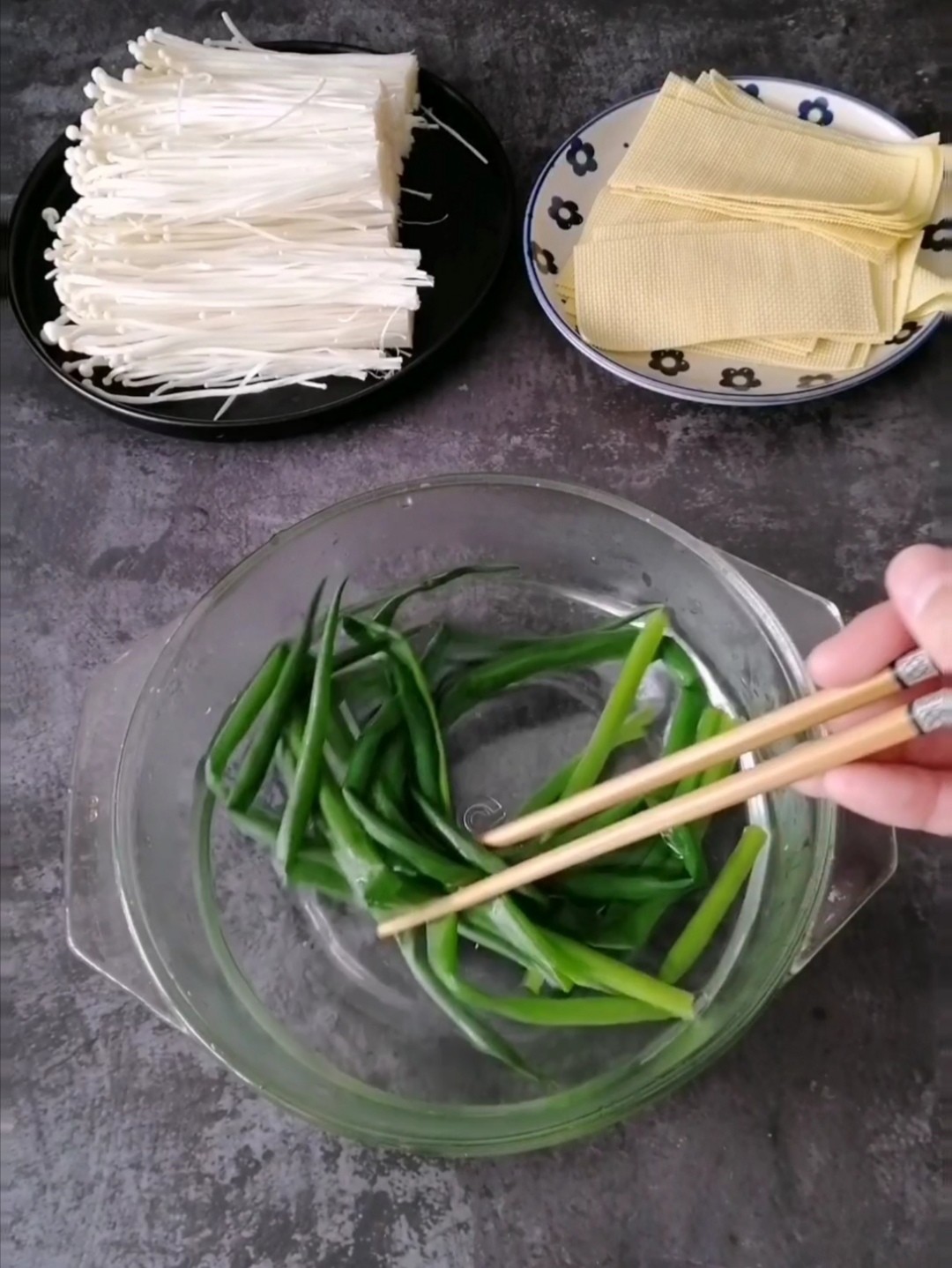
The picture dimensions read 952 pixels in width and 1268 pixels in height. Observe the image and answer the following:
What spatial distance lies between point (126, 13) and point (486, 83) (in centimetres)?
34

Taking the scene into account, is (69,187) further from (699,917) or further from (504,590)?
(699,917)

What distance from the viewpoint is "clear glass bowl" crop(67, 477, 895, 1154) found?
23.8 inches

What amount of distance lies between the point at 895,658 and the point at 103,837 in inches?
17.4

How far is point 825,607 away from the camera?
0.69 metres

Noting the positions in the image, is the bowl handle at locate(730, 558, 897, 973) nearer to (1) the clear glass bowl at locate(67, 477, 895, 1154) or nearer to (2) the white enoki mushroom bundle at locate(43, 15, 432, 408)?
(1) the clear glass bowl at locate(67, 477, 895, 1154)

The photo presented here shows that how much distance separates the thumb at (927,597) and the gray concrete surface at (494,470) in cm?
22

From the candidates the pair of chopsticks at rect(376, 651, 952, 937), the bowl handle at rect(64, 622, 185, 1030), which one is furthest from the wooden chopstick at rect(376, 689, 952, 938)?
the bowl handle at rect(64, 622, 185, 1030)

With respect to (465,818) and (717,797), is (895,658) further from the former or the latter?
(465,818)

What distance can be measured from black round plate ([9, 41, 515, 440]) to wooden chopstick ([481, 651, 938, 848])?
367mm

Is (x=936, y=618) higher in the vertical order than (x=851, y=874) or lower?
higher

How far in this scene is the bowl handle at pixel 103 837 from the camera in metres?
0.62

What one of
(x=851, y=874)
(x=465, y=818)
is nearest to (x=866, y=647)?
(x=851, y=874)

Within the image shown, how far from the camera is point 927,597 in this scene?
535 millimetres

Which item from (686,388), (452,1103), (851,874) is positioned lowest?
(452,1103)
